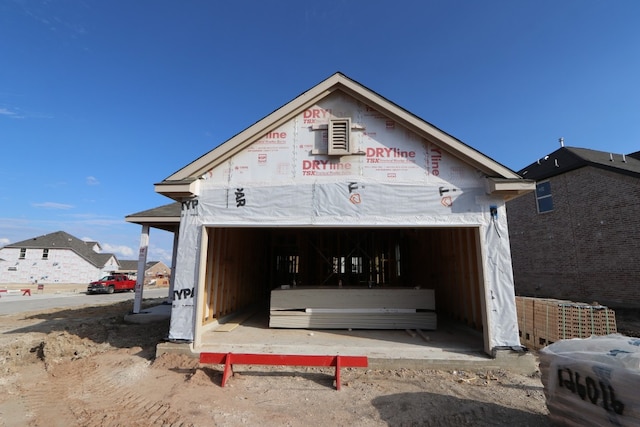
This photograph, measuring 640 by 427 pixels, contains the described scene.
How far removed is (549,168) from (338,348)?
1758 centimetres

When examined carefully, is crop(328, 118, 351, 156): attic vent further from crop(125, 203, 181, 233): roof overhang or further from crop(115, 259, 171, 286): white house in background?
crop(115, 259, 171, 286): white house in background

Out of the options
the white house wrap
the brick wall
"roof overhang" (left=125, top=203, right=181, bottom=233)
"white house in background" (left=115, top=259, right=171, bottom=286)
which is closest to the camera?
the white house wrap

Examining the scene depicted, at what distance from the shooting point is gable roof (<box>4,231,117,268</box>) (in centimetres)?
4159

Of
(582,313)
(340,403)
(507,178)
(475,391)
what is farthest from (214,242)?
(582,313)

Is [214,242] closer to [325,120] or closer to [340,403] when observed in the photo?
[325,120]

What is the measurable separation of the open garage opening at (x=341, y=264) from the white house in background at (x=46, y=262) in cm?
4308

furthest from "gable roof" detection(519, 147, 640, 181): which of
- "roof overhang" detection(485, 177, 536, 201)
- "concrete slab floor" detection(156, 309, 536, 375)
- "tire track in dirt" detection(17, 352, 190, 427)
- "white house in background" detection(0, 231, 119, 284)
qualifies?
"white house in background" detection(0, 231, 119, 284)

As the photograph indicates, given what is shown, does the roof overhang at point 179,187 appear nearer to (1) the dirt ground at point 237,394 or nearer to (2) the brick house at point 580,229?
(1) the dirt ground at point 237,394

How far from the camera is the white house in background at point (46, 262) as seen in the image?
4044cm

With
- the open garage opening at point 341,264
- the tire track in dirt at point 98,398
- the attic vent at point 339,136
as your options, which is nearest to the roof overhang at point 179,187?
the open garage opening at point 341,264

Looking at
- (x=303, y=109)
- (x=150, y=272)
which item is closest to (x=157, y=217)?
(x=303, y=109)

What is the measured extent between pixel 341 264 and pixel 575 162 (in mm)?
13296

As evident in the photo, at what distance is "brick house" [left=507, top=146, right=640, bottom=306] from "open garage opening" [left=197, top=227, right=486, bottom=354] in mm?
9214

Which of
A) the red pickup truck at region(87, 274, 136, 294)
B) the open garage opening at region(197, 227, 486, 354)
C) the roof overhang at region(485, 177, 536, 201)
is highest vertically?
the roof overhang at region(485, 177, 536, 201)
